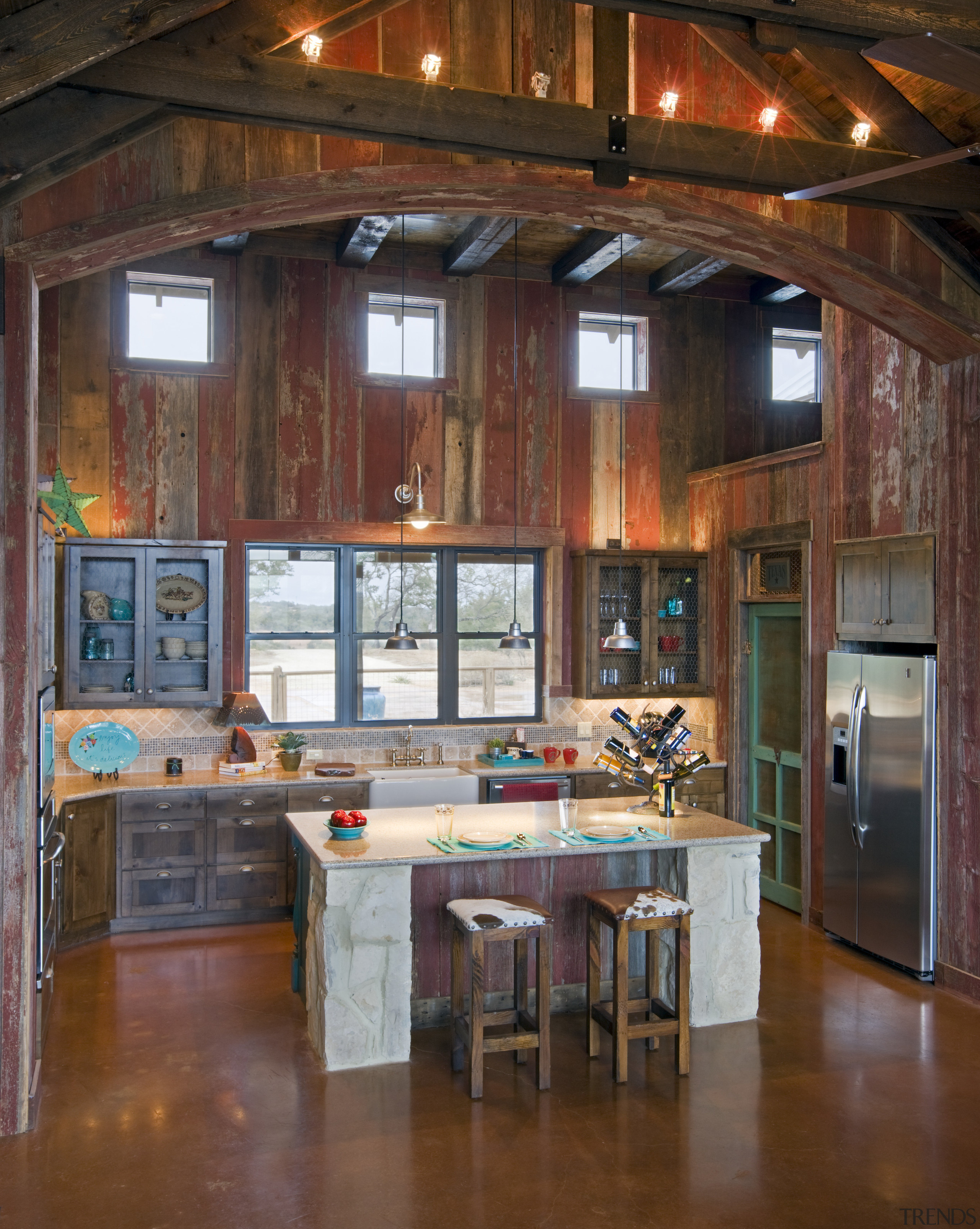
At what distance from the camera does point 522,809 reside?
5582 mm

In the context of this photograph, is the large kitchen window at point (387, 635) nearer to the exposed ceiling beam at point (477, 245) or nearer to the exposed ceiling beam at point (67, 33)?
the exposed ceiling beam at point (477, 245)

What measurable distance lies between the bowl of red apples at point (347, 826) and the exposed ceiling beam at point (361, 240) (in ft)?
11.5

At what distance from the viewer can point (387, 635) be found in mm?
7625

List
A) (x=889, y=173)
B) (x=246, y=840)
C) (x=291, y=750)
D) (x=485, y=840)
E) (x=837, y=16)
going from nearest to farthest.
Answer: (x=889, y=173)
(x=837, y=16)
(x=485, y=840)
(x=246, y=840)
(x=291, y=750)

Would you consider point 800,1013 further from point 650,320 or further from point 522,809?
point 650,320

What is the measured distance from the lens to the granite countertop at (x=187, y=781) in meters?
6.36

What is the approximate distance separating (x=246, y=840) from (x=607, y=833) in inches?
108

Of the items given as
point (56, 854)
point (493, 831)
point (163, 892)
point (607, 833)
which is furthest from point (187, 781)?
point (607, 833)

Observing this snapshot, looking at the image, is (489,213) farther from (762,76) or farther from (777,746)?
(777,746)

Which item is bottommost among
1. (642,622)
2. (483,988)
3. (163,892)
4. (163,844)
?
(163,892)

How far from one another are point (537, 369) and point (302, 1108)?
5422mm

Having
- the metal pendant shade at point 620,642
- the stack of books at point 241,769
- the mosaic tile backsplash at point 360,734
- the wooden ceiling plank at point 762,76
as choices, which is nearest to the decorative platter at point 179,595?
the mosaic tile backsplash at point 360,734

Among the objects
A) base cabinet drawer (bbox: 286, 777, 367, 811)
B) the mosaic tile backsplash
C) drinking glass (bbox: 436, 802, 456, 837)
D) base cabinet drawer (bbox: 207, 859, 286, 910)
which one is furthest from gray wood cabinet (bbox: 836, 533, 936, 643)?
base cabinet drawer (bbox: 207, 859, 286, 910)

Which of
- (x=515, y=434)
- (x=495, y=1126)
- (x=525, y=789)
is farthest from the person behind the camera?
(x=515, y=434)
